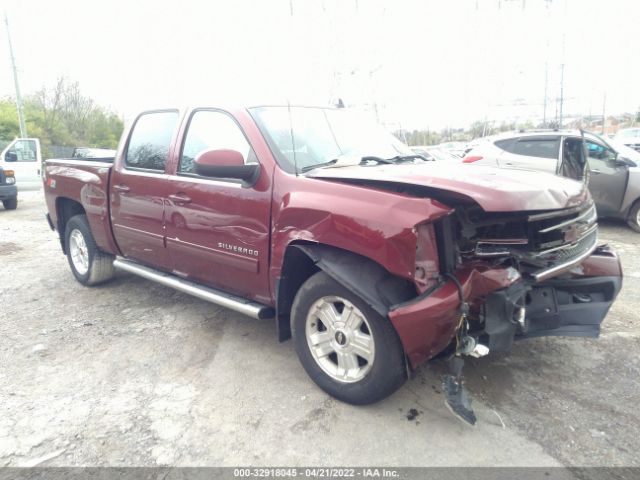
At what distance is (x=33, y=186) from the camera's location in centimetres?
1353

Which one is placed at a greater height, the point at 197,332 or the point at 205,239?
the point at 205,239

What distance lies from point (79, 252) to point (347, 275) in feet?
13.1

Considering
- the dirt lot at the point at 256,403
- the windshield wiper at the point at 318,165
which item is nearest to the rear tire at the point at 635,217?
the dirt lot at the point at 256,403

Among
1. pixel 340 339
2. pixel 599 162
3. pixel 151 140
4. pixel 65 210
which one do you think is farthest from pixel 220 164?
pixel 599 162

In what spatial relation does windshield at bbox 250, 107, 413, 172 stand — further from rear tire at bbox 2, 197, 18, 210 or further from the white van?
the white van

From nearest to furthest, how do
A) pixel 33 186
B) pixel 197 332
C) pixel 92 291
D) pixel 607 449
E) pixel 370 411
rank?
1. pixel 607 449
2. pixel 370 411
3. pixel 197 332
4. pixel 92 291
5. pixel 33 186

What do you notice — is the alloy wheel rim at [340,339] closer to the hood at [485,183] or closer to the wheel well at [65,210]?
the hood at [485,183]

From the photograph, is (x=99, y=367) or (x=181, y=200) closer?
(x=99, y=367)

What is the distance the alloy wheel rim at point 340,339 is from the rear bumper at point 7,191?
11.4 metres

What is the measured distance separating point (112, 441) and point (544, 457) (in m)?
2.30

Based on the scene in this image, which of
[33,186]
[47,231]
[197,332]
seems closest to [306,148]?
[197,332]

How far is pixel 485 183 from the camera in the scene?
2664 mm

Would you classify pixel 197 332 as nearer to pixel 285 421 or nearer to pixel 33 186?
pixel 285 421

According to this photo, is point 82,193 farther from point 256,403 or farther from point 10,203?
point 10,203
